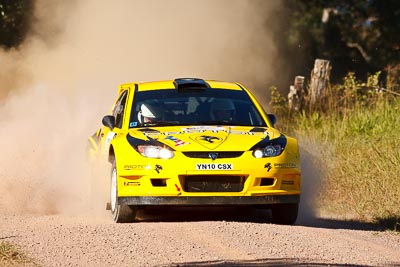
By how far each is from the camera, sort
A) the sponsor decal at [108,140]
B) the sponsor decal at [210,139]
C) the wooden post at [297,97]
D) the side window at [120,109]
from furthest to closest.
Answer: the wooden post at [297,97] < the side window at [120,109] < the sponsor decal at [108,140] < the sponsor decal at [210,139]

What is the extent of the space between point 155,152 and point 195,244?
5.54ft

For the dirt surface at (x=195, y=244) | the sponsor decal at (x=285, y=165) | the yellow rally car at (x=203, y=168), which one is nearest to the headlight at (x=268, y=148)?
the yellow rally car at (x=203, y=168)

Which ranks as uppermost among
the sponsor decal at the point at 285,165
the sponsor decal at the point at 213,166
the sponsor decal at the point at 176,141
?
the sponsor decal at the point at 176,141

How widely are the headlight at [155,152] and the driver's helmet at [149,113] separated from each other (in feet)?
3.57

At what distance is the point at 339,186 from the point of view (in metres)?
16.5

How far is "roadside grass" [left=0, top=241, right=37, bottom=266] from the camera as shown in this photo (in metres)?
10.1

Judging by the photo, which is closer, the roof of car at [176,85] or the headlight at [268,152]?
the headlight at [268,152]

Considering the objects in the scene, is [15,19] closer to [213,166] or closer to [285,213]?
[285,213]

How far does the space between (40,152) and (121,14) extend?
12.4m

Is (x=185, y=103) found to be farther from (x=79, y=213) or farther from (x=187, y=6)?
(x=187, y=6)

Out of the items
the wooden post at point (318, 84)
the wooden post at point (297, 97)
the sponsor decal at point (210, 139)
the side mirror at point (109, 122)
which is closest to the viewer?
the sponsor decal at point (210, 139)

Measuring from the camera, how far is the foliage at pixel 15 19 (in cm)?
2833

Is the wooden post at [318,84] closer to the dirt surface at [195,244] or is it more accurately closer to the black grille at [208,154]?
the dirt surface at [195,244]

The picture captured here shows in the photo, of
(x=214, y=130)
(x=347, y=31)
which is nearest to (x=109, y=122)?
(x=214, y=130)
